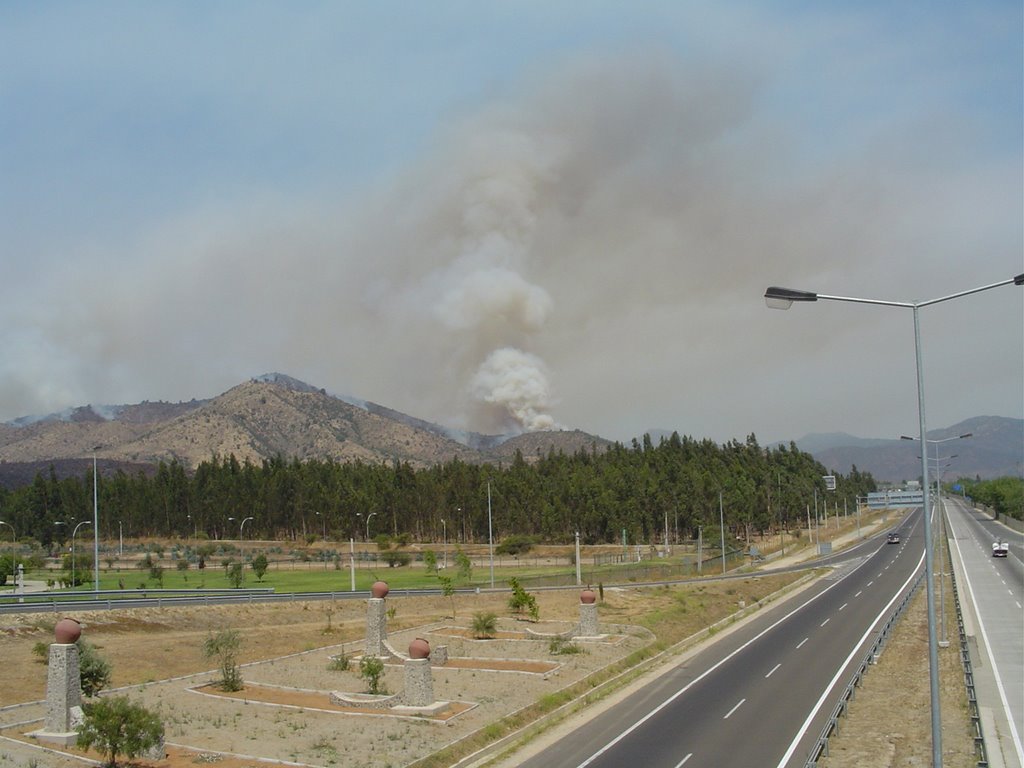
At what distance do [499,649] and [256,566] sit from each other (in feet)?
141

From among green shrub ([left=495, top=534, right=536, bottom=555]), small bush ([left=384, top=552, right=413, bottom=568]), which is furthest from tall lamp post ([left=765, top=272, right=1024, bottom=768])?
green shrub ([left=495, top=534, right=536, bottom=555])

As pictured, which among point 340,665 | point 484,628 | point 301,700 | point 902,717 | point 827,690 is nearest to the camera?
point 902,717

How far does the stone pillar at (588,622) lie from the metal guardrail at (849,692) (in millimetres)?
14201

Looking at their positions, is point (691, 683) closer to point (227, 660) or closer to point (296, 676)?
point (296, 676)

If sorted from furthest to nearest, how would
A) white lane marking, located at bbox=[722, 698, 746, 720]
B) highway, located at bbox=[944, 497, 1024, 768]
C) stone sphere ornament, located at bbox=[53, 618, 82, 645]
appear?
white lane marking, located at bbox=[722, 698, 746, 720] < highway, located at bbox=[944, 497, 1024, 768] < stone sphere ornament, located at bbox=[53, 618, 82, 645]

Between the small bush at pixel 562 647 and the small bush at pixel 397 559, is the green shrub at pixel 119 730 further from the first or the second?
the small bush at pixel 397 559

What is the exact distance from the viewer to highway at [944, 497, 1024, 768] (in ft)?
105

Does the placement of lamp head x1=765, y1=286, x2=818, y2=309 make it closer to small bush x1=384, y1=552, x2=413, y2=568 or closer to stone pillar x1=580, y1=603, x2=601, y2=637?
stone pillar x1=580, y1=603, x2=601, y2=637

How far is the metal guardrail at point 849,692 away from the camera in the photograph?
2811 centimetres

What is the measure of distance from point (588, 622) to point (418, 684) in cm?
1916

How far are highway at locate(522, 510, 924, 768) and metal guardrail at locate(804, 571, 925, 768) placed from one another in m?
0.52

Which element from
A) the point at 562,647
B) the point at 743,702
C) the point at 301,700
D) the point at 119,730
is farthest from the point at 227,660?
the point at 743,702

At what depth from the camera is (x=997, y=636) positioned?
51375 mm

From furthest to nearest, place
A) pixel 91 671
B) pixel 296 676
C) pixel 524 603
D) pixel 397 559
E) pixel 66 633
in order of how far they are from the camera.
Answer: pixel 397 559
pixel 524 603
pixel 296 676
pixel 91 671
pixel 66 633
